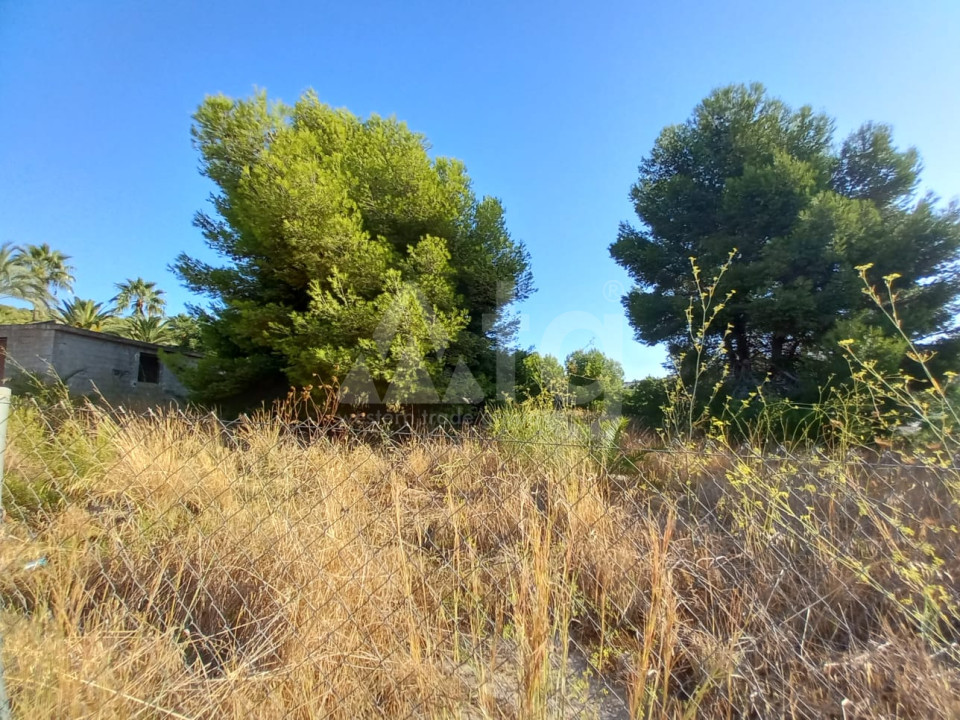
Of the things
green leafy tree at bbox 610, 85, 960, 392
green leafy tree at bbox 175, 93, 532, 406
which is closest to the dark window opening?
green leafy tree at bbox 175, 93, 532, 406

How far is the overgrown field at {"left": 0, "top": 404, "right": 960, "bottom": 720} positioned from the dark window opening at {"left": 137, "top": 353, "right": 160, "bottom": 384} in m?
12.4

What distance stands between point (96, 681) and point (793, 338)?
7.20m

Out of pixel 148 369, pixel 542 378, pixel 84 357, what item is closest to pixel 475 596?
pixel 542 378

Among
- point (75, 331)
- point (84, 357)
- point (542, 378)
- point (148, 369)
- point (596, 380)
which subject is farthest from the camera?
point (148, 369)

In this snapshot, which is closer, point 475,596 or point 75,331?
point 475,596

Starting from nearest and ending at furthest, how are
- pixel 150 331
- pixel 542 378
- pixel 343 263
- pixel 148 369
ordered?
pixel 542 378, pixel 343 263, pixel 148 369, pixel 150 331

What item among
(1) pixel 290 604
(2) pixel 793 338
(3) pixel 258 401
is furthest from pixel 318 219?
Answer: (2) pixel 793 338

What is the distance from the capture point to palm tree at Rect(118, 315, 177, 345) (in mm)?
17391

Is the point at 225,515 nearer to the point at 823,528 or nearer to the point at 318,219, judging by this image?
the point at 823,528

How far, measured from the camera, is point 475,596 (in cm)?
149

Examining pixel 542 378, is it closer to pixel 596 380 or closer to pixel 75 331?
pixel 596 380

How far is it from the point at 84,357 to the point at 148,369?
1843 mm

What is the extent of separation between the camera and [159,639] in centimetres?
139

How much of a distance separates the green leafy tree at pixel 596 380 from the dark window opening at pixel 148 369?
1329 cm
